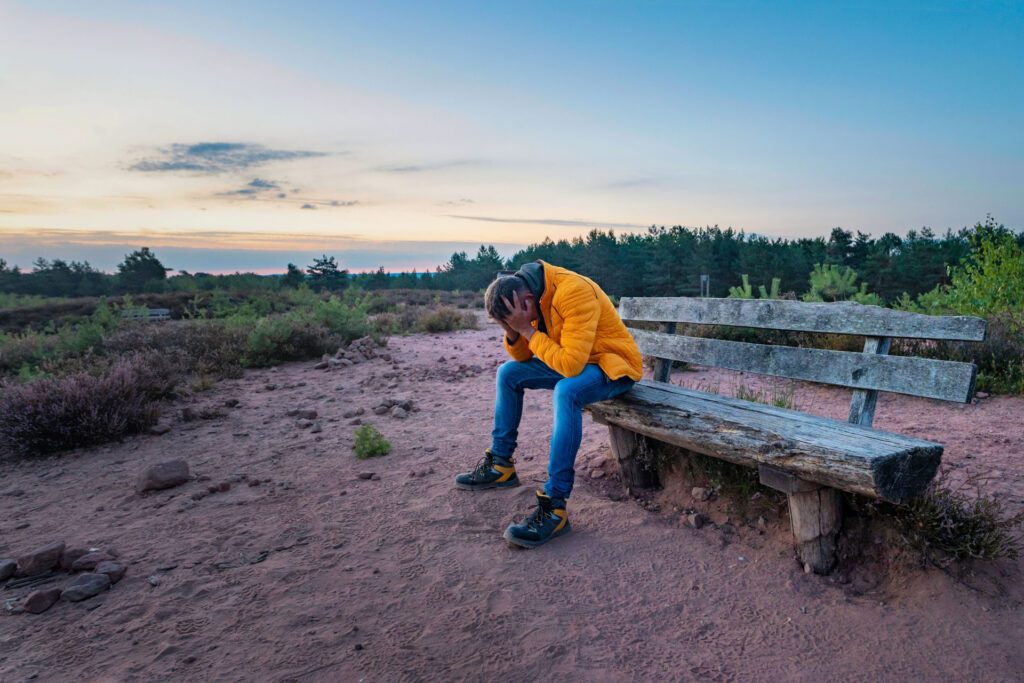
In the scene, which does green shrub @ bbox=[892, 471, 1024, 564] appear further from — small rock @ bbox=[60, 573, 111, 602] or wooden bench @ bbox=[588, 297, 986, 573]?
small rock @ bbox=[60, 573, 111, 602]

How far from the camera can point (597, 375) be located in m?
3.20

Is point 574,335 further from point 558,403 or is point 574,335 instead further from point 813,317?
point 813,317

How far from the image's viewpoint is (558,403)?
3074 mm

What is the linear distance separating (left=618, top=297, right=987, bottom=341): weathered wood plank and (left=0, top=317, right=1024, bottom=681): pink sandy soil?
41.2 inches

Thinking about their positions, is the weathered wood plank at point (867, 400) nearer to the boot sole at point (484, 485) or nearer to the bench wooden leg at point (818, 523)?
the bench wooden leg at point (818, 523)

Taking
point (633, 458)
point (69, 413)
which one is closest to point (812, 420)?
point (633, 458)

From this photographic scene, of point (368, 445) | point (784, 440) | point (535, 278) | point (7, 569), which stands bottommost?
point (7, 569)

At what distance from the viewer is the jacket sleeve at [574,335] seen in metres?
3.05

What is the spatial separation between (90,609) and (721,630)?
2.80 m

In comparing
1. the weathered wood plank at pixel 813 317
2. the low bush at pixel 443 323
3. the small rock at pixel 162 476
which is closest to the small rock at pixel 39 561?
the small rock at pixel 162 476

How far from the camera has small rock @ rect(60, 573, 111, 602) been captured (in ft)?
8.49

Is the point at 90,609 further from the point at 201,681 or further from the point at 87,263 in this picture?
the point at 87,263

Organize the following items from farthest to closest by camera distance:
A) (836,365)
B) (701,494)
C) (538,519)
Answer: (701,494) < (836,365) < (538,519)

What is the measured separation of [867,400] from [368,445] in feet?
11.3
